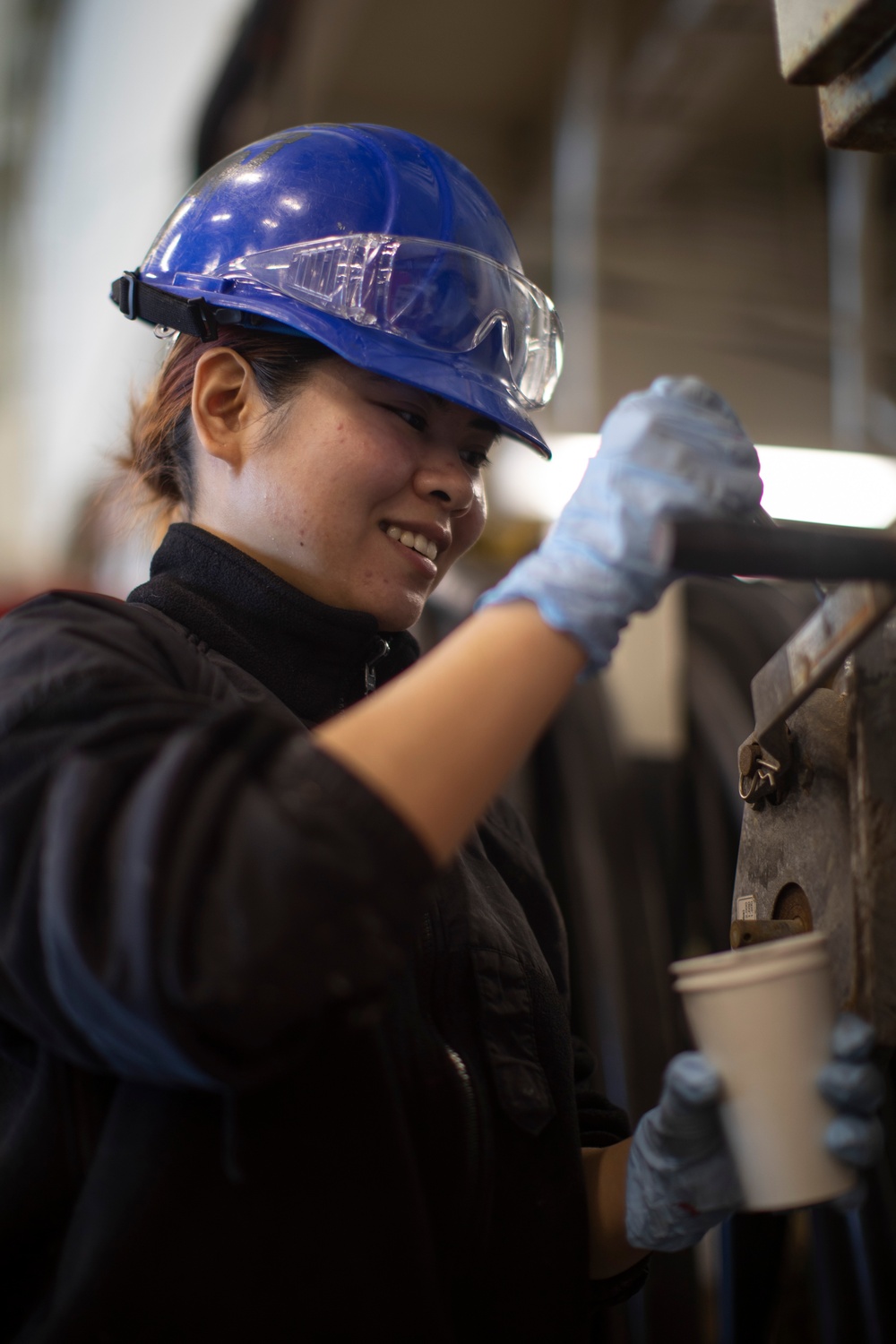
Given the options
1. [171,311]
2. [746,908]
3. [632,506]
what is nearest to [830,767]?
[746,908]

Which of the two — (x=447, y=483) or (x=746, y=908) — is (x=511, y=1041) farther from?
(x=447, y=483)

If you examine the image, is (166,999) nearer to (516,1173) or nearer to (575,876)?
(516,1173)

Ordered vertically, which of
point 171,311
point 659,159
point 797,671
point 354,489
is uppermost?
point 659,159

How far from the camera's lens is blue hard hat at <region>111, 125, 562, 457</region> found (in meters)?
1.19

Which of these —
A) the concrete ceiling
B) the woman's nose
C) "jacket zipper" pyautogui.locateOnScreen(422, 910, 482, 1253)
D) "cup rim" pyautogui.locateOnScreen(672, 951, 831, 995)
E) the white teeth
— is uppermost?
the concrete ceiling

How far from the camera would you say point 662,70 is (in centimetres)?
429

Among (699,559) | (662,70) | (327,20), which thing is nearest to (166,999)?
(699,559)

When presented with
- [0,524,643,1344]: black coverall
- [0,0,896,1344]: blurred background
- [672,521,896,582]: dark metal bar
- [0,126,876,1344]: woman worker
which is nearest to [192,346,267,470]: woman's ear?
[0,126,876,1344]: woman worker

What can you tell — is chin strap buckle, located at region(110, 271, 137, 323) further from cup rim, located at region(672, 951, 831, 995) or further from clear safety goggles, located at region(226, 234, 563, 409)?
cup rim, located at region(672, 951, 831, 995)

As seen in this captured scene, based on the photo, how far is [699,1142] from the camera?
3.14ft

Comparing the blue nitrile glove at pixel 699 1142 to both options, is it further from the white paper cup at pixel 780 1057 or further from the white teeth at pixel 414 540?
the white teeth at pixel 414 540

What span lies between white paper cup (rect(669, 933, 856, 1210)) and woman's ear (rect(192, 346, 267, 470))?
2.46 ft

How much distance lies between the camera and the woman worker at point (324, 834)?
28.4 inches

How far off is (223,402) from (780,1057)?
89 centimetres
